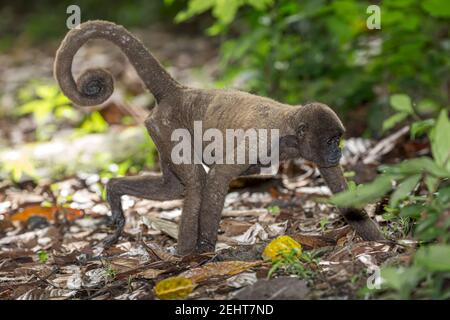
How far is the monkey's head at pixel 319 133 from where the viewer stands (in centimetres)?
445

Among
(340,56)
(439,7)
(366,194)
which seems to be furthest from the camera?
(340,56)

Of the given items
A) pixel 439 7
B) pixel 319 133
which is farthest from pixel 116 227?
pixel 439 7

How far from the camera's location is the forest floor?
156 inches

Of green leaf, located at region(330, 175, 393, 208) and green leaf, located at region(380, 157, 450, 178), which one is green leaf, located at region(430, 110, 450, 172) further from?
green leaf, located at region(330, 175, 393, 208)

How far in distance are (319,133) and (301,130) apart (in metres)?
0.13

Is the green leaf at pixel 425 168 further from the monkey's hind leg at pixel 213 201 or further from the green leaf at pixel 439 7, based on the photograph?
the green leaf at pixel 439 7

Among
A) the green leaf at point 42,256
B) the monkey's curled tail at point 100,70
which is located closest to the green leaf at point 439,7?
the monkey's curled tail at point 100,70

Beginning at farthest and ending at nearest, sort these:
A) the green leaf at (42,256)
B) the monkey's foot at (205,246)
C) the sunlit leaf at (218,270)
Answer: the green leaf at (42,256) → the monkey's foot at (205,246) → the sunlit leaf at (218,270)

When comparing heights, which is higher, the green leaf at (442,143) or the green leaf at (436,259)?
the green leaf at (442,143)

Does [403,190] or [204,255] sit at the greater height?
[403,190]

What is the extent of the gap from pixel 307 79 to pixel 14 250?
4742 mm

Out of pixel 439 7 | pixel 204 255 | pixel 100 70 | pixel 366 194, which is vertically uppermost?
pixel 439 7

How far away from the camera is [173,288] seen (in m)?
3.92

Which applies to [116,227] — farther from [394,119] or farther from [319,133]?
[394,119]
